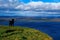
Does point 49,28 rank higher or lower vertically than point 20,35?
lower

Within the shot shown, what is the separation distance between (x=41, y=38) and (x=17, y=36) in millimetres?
2353

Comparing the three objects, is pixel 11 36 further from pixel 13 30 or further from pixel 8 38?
pixel 13 30

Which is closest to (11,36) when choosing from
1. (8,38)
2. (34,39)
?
(8,38)

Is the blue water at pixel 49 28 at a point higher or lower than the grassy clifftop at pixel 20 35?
lower

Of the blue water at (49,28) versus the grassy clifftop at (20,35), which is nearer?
the grassy clifftop at (20,35)

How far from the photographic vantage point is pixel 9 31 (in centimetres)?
2505

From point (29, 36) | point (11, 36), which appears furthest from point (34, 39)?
point (11, 36)

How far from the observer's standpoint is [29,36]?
938 inches

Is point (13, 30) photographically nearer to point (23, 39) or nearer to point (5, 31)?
point (5, 31)

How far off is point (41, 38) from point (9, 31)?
3069mm

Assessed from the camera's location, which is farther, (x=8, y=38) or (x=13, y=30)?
(x=13, y=30)

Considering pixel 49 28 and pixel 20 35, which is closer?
pixel 20 35

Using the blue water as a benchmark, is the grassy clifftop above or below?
above

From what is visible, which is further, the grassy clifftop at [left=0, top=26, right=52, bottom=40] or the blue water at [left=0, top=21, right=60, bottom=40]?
the blue water at [left=0, top=21, right=60, bottom=40]
